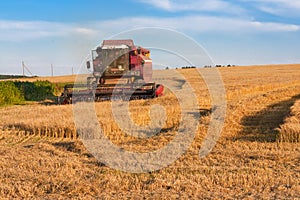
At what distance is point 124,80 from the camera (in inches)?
731

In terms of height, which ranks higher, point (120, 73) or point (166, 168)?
point (120, 73)

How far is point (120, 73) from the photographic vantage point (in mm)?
18234

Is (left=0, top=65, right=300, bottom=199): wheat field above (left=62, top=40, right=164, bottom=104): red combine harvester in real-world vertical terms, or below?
below

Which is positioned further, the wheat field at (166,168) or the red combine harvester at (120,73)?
the red combine harvester at (120,73)

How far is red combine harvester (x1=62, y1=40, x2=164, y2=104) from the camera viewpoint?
17.3 m

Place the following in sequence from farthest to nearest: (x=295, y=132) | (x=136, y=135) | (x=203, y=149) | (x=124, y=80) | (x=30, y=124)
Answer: (x=124, y=80) < (x=30, y=124) < (x=136, y=135) < (x=295, y=132) < (x=203, y=149)

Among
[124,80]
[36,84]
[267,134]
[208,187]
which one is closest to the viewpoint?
[208,187]

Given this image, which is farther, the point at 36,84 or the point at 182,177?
the point at 36,84

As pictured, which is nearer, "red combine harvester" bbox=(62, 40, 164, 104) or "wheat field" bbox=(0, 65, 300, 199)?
"wheat field" bbox=(0, 65, 300, 199)

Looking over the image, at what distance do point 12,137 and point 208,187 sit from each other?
6519mm

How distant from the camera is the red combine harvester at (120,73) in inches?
681

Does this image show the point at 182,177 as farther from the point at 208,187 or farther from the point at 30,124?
the point at 30,124

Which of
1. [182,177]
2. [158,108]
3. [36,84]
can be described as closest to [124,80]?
[158,108]

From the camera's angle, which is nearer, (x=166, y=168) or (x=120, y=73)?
(x=166, y=168)
